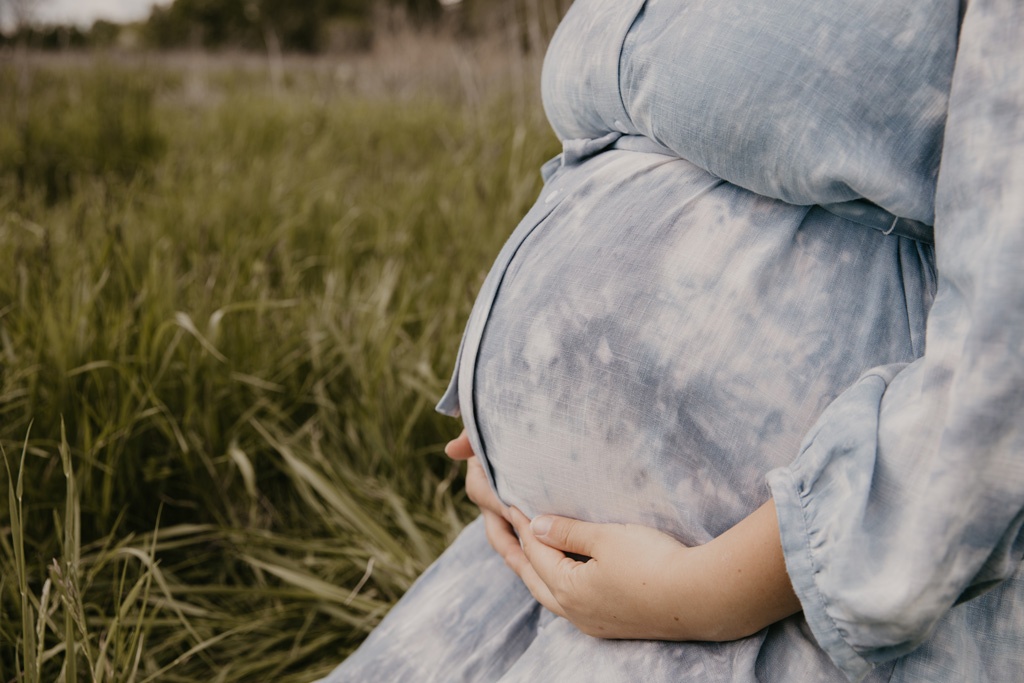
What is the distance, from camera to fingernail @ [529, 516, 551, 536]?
0.83m

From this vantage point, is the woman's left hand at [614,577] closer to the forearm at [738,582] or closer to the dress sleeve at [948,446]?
the forearm at [738,582]

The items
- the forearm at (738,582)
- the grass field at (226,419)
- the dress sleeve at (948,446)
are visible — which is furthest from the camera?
the grass field at (226,419)

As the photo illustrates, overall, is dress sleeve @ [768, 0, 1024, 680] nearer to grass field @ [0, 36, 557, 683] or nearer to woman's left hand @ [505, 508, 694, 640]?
woman's left hand @ [505, 508, 694, 640]

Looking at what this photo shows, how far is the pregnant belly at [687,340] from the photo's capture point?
0.70m

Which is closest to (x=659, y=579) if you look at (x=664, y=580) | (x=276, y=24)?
(x=664, y=580)

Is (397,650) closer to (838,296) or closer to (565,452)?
(565,452)

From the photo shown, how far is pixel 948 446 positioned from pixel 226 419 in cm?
146

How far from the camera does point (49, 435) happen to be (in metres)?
1.54

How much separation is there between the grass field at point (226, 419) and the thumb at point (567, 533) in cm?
51

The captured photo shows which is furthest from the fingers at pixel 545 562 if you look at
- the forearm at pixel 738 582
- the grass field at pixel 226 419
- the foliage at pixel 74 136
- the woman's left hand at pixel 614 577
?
the foliage at pixel 74 136

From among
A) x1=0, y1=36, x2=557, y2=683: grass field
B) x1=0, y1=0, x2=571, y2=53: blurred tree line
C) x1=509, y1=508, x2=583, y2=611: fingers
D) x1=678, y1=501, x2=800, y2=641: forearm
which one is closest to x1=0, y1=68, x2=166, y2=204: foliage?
x1=0, y1=36, x2=557, y2=683: grass field

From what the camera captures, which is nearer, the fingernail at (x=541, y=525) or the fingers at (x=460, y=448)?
the fingernail at (x=541, y=525)

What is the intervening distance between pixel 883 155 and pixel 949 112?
0.22 ft

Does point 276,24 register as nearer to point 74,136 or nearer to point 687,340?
point 74,136
